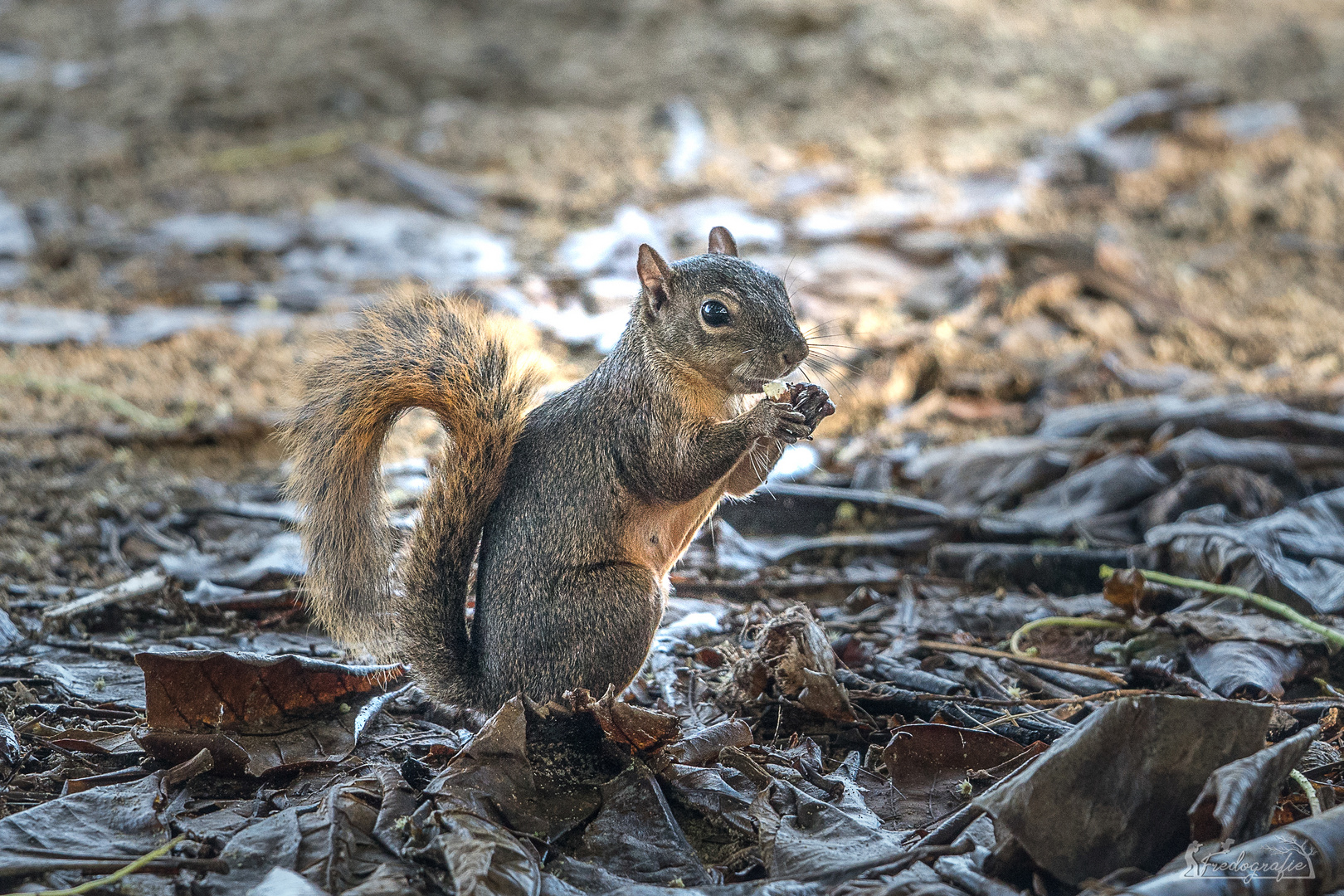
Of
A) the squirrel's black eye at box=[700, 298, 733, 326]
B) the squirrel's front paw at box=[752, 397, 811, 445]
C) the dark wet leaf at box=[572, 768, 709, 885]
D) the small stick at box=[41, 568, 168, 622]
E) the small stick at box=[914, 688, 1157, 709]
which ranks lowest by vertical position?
the dark wet leaf at box=[572, 768, 709, 885]

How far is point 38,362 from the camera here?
18.5ft

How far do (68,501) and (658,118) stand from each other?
6.34 m

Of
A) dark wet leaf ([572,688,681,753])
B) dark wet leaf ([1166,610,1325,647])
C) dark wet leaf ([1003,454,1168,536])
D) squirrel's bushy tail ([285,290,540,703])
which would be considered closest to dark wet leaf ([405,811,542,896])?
dark wet leaf ([572,688,681,753])

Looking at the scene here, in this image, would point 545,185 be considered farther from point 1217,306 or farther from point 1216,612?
point 1216,612

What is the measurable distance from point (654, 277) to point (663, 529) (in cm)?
72

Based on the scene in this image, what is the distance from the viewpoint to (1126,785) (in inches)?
84.0

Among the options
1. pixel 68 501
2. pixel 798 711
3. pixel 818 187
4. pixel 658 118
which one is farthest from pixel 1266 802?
pixel 658 118

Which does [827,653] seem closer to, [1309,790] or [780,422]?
[780,422]

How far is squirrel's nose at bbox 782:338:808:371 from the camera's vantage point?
300cm

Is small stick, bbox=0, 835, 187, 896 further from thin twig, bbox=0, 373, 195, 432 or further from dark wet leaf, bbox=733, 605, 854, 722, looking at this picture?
thin twig, bbox=0, 373, 195, 432

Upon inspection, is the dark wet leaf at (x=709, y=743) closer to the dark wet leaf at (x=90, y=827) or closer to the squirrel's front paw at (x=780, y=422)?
the squirrel's front paw at (x=780, y=422)

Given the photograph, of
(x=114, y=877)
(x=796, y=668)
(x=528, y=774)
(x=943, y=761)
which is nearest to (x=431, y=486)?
(x=528, y=774)

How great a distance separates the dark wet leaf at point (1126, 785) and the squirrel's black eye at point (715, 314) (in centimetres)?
142

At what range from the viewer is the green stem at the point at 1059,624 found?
10.8 ft
